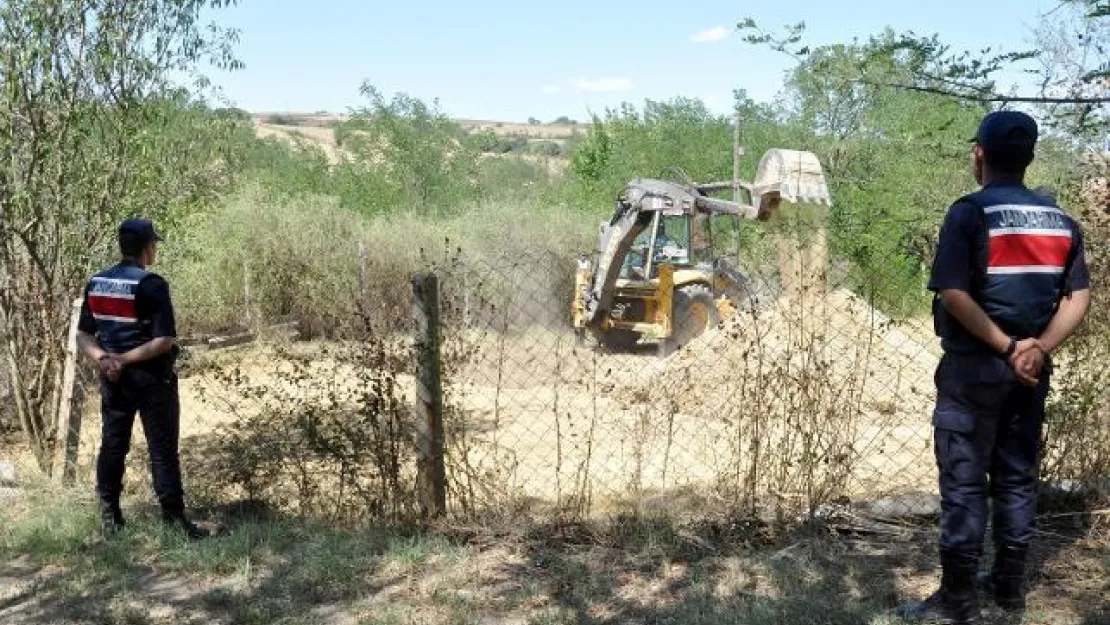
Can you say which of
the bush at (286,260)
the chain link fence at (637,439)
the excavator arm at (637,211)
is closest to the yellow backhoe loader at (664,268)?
the excavator arm at (637,211)

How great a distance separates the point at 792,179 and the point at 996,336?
931 cm

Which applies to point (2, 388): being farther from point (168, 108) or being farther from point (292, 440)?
point (292, 440)

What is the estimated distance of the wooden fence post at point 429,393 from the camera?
199 inches

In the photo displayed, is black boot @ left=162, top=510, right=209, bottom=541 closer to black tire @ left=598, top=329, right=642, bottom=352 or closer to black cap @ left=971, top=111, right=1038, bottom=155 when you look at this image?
black cap @ left=971, top=111, right=1038, bottom=155

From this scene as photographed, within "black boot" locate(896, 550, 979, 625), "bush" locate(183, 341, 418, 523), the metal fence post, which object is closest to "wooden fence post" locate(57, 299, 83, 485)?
the metal fence post

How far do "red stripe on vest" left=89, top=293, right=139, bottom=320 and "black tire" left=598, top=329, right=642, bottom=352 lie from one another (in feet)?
35.7

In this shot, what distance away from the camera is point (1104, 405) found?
4934 millimetres

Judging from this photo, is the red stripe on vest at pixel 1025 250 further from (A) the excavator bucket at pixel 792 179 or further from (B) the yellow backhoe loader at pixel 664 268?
(B) the yellow backhoe loader at pixel 664 268

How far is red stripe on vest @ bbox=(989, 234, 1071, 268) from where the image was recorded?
3533 mm

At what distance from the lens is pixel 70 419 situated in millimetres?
6617

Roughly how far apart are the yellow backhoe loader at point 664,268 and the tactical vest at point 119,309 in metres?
9.20

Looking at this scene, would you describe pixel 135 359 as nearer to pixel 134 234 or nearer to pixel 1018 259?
pixel 134 234

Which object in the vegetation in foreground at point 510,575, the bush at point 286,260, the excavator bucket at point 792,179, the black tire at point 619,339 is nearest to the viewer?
the vegetation in foreground at point 510,575

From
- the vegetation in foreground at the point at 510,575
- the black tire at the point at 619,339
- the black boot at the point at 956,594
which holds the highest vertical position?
the black boot at the point at 956,594
